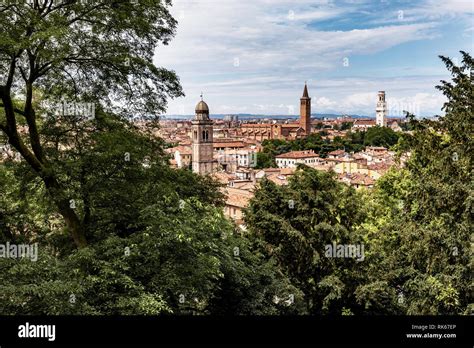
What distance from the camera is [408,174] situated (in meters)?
16.6

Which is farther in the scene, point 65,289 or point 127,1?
point 127,1

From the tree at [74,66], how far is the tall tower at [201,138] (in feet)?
161

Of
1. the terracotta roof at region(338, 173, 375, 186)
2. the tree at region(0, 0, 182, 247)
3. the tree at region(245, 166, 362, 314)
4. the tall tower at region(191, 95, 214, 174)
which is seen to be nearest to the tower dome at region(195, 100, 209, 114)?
the tall tower at region(191, 95, 214, 174)

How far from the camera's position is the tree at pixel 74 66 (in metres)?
7.95

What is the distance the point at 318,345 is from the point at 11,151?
705cm

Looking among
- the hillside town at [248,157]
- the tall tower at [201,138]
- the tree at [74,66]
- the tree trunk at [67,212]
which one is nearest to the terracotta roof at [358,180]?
the hillside town at [248,157]

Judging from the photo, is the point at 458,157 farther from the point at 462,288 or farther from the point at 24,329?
the point at 24,329

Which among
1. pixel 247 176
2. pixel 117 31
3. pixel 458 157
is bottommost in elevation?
pixel 247 176

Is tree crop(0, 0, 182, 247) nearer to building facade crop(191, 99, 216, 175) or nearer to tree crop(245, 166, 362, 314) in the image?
tree crop(245, 166, 362, 314)

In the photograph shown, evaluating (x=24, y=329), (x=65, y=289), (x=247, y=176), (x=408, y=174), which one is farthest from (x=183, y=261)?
(x=247, y=176)

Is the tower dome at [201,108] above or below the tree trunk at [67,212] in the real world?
above

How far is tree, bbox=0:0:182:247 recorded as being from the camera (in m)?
7.95

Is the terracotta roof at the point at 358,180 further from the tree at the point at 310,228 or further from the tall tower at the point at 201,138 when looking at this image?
the tree at the point at 310,228

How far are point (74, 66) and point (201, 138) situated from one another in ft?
169
